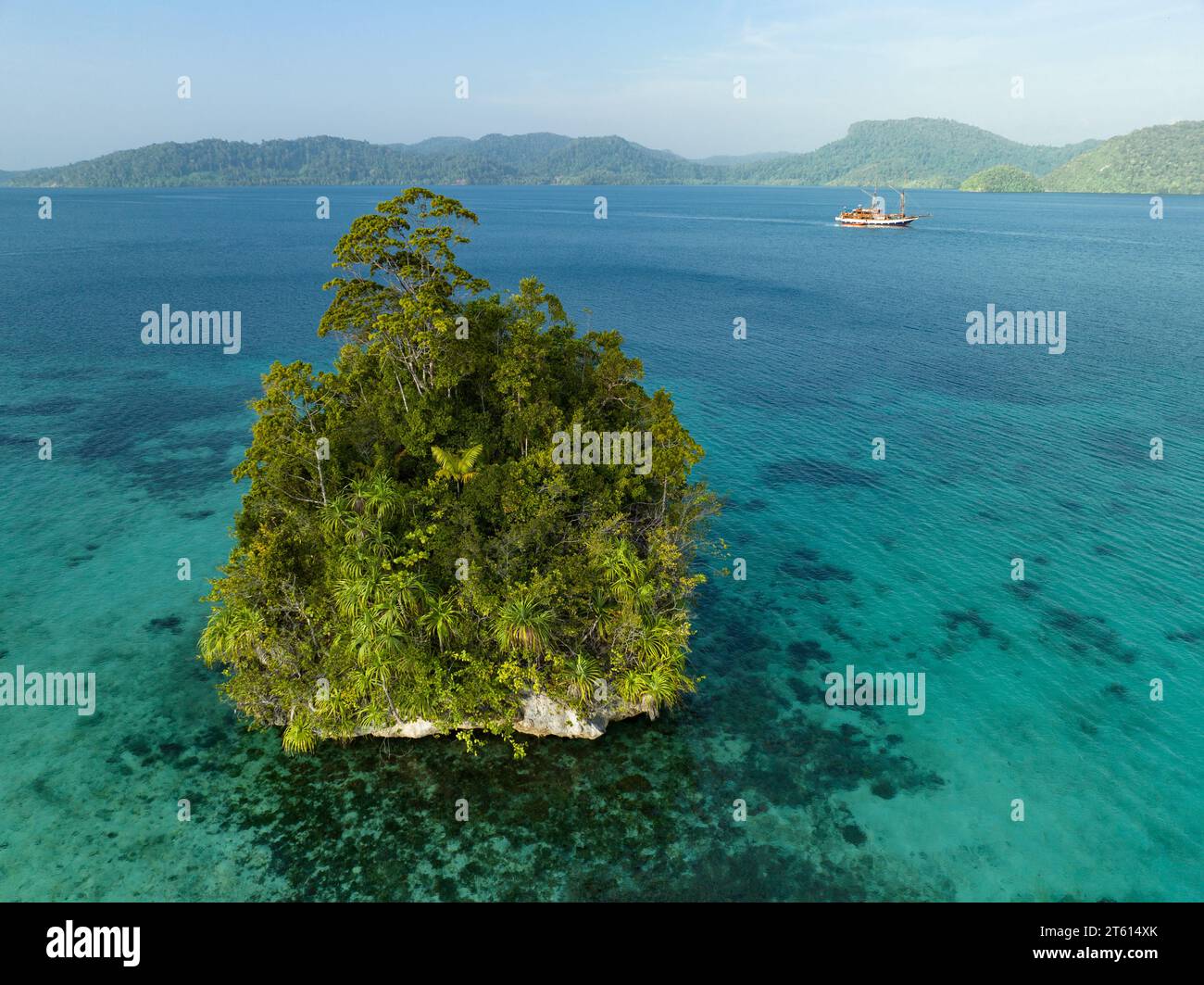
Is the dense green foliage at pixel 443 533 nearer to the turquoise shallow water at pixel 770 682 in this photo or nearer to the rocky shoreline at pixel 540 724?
the rocky shoreline at pixel 540 724

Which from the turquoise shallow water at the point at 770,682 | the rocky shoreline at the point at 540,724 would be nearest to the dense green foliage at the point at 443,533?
the rocky shoreline at the point at 540,724

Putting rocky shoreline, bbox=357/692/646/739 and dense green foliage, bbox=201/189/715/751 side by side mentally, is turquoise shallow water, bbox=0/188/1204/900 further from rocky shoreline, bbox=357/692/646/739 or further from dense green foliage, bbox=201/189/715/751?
dense green foliage, bbox=201/189/715/751

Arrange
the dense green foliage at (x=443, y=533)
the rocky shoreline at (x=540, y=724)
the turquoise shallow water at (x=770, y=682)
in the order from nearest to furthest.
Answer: the turquoise shallow water at (x=770, y=682) < the dense green foliage at (x=443, y=533) < the rocky shoreline at (x=540, y=724)

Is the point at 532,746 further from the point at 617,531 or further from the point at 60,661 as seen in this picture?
the point at 60,661

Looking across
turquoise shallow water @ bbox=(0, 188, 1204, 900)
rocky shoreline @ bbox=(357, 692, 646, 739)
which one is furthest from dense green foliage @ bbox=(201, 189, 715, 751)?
turquoise shallow water @ bbox=(0, 188, 1204, 900)

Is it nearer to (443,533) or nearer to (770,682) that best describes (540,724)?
(443,533)

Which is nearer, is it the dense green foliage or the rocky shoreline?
the dense green foliage

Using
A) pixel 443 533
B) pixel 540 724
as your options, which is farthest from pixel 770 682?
pixel 443 533
